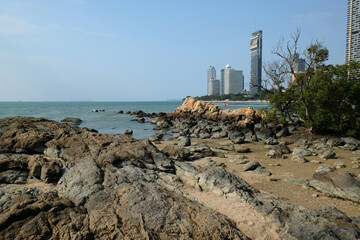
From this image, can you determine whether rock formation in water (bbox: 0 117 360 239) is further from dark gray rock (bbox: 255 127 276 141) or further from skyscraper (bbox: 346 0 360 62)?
skyscraper (bbox: 346 0 360 62)

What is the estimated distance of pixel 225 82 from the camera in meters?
181

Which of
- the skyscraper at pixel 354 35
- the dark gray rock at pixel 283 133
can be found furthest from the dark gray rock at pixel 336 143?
the skyscraper at pixel 354 35

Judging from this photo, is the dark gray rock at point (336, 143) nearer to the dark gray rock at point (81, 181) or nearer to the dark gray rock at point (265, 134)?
the dark gray rock at point (265, 134)

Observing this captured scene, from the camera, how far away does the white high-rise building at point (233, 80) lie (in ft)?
574

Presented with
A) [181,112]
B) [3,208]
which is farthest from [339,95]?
[181,112]

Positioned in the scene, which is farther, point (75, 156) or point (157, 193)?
point (75, 156)

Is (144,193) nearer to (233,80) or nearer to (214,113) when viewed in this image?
(214,113)

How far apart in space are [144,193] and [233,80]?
6983 inches

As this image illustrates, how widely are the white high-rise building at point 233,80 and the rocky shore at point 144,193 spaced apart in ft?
538

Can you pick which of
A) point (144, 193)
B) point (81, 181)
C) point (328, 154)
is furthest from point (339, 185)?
point (81, 181)

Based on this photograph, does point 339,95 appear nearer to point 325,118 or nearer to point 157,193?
point 325,118

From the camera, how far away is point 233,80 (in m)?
177

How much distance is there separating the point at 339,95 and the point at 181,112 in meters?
33.7

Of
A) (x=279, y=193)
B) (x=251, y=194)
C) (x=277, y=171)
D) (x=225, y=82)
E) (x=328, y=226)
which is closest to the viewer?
(x=328, y=226)
